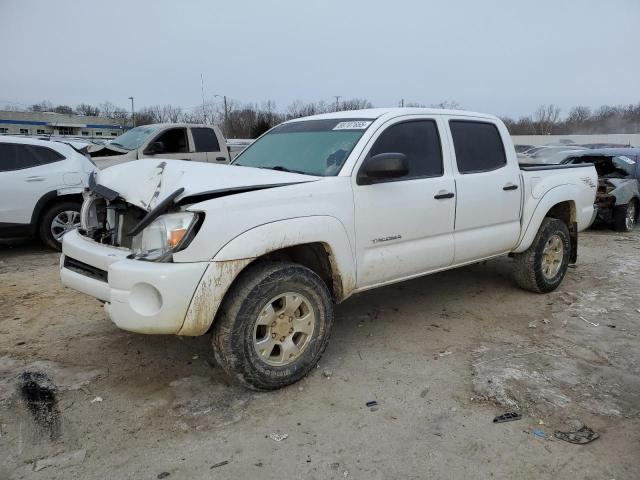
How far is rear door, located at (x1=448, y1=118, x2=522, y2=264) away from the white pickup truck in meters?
0.01

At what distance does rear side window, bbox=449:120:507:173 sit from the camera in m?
4.52

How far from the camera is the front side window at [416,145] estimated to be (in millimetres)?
4027

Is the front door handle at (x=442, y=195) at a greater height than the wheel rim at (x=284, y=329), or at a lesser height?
greater

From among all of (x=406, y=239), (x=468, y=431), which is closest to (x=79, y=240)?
(x=406, y=239)

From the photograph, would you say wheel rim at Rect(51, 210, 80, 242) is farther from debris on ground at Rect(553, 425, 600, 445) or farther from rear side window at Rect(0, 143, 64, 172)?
debris on ground at Rect(553, 425, 600, 445)

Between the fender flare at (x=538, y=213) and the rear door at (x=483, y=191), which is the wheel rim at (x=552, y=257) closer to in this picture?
the fender flare at (x=538, y=213)

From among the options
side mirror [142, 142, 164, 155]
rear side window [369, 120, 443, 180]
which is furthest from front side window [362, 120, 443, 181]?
side mirror [142, 142, 164, 155]

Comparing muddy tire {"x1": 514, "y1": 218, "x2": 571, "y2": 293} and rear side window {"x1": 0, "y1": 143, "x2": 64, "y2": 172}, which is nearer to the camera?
muddy tire {"x1": 514, "y1": 218, "x2": 571, "y2": 293}

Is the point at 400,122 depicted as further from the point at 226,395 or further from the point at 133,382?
the point at 133,382

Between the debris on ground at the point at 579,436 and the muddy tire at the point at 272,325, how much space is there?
5.11 ft

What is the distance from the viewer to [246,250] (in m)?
3.06

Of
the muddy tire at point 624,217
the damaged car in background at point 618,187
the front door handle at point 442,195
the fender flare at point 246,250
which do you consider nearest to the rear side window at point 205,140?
the front door handle at point 442,195

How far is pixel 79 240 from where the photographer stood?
142 inches

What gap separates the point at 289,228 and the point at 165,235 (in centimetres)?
76
